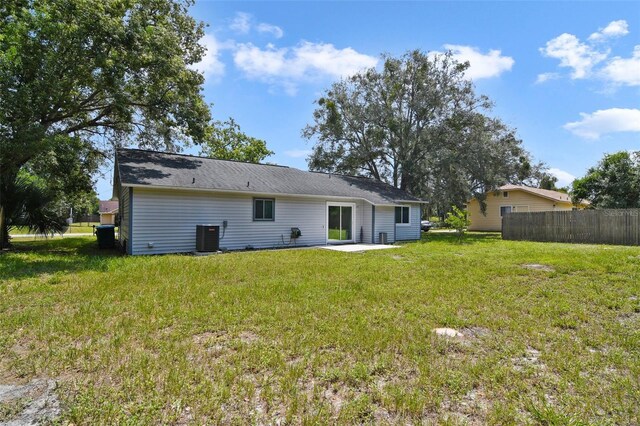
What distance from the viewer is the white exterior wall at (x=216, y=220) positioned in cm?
1149

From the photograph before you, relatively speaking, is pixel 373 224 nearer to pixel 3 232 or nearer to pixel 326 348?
pixel 326 348

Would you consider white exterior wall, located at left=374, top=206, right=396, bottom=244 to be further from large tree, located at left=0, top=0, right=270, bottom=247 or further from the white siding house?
large tree, located at left=0, top=0, right=270, bottom=247

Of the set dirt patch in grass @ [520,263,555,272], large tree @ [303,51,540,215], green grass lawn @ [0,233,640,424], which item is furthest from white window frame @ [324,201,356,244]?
green grass lawn @ [0,233,640,424]

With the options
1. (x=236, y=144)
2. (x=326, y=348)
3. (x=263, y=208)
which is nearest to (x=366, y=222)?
(x=263, y=208)

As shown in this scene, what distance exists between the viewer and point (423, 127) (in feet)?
76.9

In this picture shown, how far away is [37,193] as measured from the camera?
12.2 meters

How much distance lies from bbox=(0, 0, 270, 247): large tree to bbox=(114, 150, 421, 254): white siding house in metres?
2.30

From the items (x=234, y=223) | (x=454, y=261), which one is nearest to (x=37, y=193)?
(x=234, y=223)

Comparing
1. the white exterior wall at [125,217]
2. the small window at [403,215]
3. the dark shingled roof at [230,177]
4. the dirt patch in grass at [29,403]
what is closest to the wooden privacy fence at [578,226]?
the small window at [403,215]

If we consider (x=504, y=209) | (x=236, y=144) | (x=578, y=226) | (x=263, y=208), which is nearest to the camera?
(x=263, y=208)

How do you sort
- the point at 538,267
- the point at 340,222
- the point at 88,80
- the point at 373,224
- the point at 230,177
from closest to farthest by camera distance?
1. the point at 538,267
2. the point at 88,80
3. the point at 230,177
4. the point at 340,222
5. the point at 373,224

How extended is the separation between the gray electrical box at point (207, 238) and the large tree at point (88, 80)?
498cm

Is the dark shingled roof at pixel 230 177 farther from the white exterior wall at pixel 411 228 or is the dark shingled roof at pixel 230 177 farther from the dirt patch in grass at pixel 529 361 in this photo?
the dirt patch in grass at pixel 529 361

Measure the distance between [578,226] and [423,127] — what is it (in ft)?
36.9
